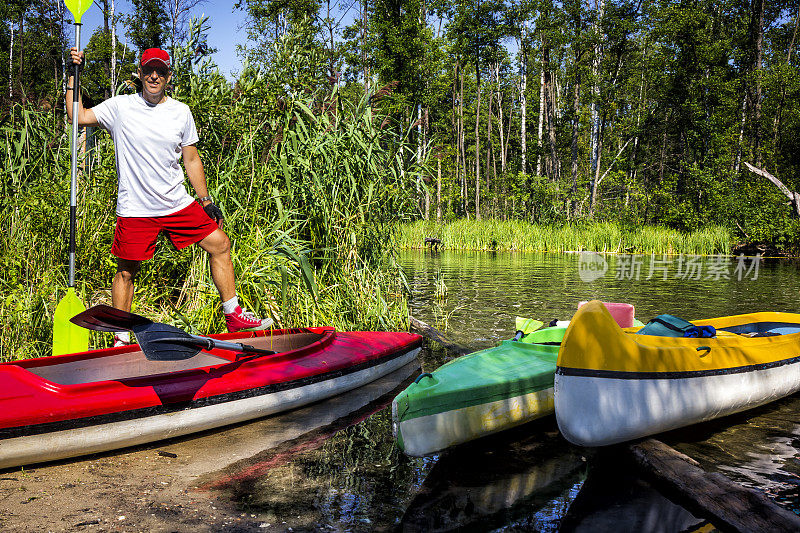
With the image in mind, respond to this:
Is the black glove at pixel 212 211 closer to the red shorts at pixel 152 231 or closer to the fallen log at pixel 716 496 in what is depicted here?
the red shorts at pixel 152 231

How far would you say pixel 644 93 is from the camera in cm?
3647

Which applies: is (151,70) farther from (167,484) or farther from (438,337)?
(438,337)

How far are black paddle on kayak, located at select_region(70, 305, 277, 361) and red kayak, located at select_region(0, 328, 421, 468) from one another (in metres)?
0.19

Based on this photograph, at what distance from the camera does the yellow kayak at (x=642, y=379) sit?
3439 mm

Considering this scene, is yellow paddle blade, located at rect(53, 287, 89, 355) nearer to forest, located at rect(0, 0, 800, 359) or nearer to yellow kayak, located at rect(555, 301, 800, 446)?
forest, located at rect(0, 0, 800, 359)

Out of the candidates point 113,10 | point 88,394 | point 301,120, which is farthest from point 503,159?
point 88,394

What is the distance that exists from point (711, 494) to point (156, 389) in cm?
297

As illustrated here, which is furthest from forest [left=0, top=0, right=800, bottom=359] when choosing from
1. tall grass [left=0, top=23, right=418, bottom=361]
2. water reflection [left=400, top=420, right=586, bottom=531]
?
water reflection [left=400, top=420, right=586, bottom=531]

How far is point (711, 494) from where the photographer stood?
2.80 meters

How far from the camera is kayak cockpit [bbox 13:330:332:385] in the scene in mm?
3760

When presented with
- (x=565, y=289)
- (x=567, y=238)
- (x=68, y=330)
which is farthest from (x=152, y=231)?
(x=567, y=238)

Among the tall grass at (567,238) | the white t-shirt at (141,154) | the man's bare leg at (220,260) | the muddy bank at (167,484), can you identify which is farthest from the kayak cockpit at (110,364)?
the tall grass at (567,238)

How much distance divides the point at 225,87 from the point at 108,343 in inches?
101

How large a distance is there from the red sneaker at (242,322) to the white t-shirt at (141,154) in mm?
901
